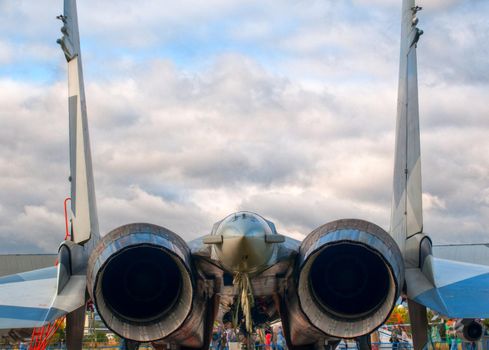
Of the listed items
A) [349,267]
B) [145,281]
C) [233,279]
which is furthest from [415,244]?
[145,281]

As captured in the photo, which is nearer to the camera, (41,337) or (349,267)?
(349,267)

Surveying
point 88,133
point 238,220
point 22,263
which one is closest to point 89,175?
point 88,133

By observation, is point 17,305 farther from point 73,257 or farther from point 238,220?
point 238,220

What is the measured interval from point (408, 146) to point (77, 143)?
4.38 m

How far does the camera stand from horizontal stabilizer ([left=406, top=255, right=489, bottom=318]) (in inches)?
258

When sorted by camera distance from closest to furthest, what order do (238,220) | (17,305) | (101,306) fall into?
(238,220), (101,306), (17,305)

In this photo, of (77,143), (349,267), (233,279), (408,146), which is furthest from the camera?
(408,146)

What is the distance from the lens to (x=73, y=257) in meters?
7.72

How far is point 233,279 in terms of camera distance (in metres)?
6.95

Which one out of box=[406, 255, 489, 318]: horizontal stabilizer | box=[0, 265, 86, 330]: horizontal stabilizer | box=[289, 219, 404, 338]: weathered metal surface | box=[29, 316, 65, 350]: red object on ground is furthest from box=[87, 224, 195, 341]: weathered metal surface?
box=[29, 316, 65, 350]: red object on ground

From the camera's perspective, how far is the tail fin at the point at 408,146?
27.8 ft

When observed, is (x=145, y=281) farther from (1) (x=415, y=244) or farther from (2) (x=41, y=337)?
(2) (x=41, y=337)

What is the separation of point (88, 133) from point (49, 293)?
274cm

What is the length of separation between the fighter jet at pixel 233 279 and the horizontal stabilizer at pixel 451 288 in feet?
0.04
